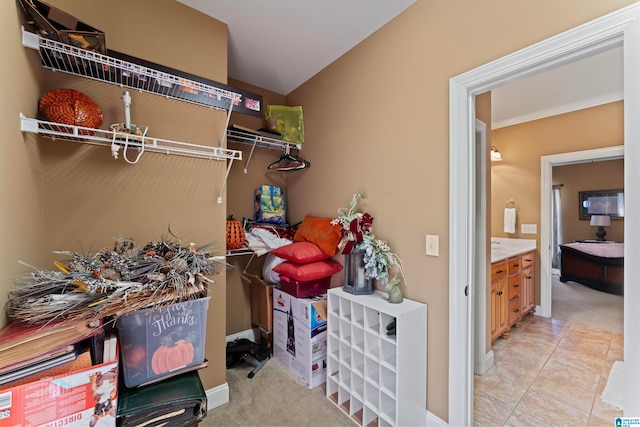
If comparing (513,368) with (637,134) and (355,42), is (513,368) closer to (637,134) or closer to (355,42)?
(637,134)

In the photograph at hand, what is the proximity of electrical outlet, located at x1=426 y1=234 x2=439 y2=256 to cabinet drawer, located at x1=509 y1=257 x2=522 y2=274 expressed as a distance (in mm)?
1979

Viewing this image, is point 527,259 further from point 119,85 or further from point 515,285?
point 119,85

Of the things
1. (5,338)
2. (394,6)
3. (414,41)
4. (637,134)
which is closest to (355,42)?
(394,6)

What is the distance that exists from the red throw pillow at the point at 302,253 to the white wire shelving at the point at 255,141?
1.02 metres

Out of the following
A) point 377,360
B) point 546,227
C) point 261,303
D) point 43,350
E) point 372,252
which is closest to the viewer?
point 43,350

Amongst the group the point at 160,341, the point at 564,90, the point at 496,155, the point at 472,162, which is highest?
the point at 564,90

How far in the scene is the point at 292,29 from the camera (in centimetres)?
206

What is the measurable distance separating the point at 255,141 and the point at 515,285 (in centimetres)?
340

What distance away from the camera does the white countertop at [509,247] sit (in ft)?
9.72

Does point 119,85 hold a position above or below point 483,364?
above

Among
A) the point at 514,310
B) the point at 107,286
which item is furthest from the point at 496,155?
the point at 107,286

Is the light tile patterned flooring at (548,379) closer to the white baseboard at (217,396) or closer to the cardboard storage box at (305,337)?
the cardboard storage box at (305,337)

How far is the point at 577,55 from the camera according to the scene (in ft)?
3.98

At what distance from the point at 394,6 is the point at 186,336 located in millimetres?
2337
